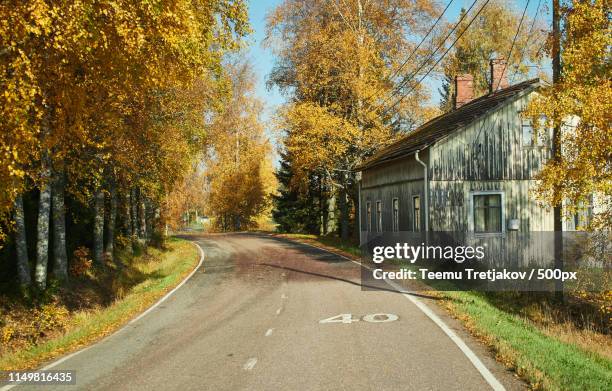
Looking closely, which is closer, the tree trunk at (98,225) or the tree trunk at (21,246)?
the tree trunk at (21,246)

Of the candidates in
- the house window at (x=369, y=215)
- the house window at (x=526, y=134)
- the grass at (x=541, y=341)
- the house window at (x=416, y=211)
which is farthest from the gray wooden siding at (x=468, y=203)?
the house window at (x=369, y=215)

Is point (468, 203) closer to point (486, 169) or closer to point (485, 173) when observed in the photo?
point (485, 173)

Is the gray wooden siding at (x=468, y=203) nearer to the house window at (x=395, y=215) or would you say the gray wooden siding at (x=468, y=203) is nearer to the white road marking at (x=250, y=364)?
the house window at (x=395, y=215)

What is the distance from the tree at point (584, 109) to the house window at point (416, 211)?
9.71 meters

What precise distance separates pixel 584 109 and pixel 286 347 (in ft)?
26.0

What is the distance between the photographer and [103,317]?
44.7 feet

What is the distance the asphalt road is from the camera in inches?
286

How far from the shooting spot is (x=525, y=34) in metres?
41.9

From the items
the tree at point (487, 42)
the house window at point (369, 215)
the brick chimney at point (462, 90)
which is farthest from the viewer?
the tree at point (487, 42)

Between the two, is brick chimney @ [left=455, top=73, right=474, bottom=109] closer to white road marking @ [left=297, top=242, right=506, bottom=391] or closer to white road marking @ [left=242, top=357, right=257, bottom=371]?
white road marking @ [left=297, top=242, right=506, bottom=391]

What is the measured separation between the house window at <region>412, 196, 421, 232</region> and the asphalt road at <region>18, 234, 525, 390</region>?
737 centimetres

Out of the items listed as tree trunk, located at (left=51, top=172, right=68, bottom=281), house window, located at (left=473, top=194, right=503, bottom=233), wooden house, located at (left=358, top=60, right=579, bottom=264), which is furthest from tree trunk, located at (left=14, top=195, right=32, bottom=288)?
house window, located at (left=473, top=194, right=503, bottom=233)

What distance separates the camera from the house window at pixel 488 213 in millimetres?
21484

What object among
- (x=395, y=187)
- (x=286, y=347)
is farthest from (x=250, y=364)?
(x=395, y=187)
